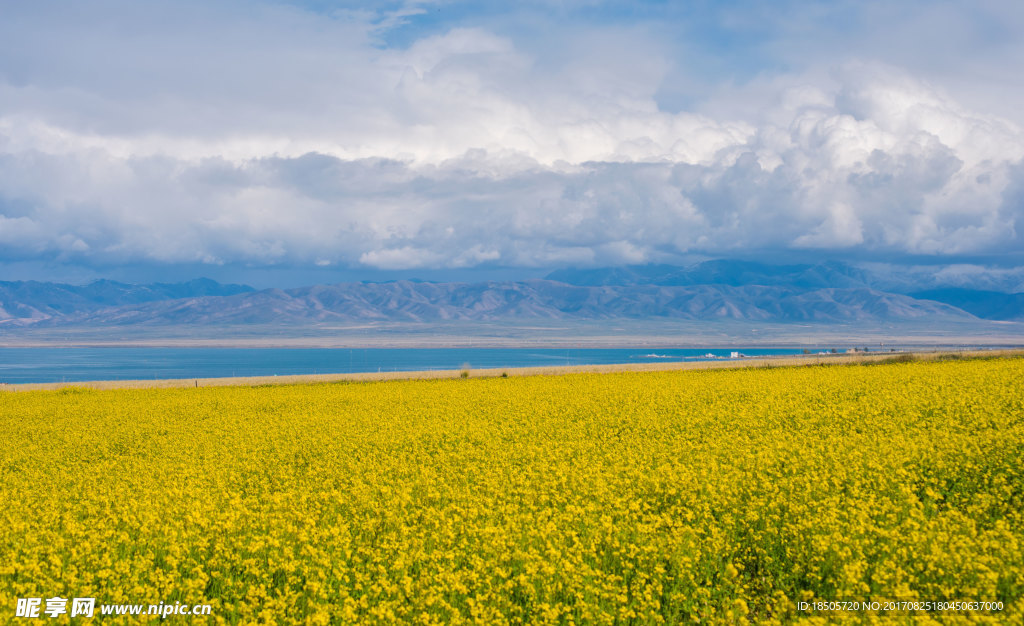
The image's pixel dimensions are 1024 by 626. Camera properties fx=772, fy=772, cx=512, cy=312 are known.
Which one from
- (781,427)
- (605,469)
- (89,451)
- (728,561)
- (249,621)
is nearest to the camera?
(249,621)

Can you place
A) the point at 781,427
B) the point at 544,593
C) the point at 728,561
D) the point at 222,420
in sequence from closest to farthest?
the point at 544,593 → the point at 728,561 → the point at 781,427 → the point at 222,420

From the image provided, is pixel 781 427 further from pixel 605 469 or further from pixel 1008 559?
pixel 1008 559

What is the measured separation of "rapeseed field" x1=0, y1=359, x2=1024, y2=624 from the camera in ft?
28.9

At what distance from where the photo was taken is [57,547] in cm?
1027

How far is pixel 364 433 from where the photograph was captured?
20.8m

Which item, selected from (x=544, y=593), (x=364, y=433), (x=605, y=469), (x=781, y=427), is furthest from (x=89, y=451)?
(x=781, y=427)

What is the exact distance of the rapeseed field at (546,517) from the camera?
8.80m

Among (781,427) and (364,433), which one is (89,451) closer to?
(364,433)

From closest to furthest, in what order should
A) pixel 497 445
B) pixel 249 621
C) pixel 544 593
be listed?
1. pixel 249 621
2. pixel 544 593
3. pixel 497 445

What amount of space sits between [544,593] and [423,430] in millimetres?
→ 12149

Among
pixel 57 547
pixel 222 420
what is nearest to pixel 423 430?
pixel 222 420

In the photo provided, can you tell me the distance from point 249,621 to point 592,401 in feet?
61.7

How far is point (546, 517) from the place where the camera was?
37.4ft

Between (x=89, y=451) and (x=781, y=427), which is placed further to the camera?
(x=89, y=451)
